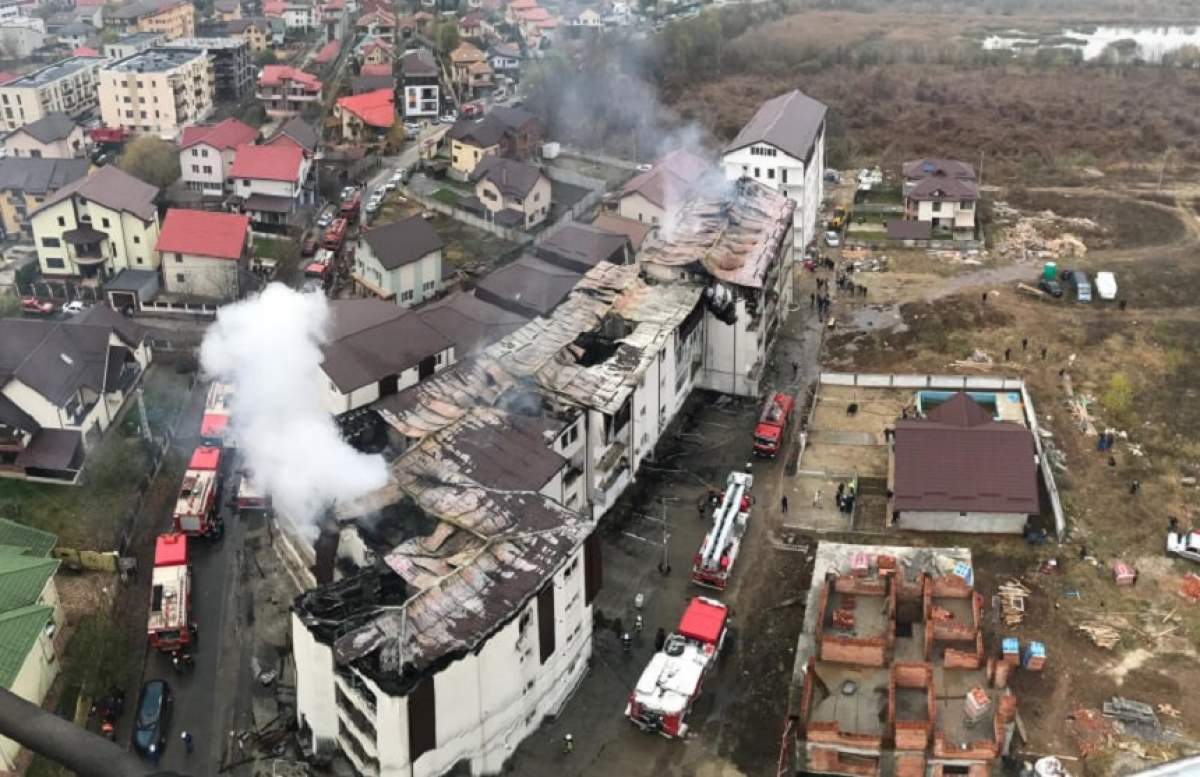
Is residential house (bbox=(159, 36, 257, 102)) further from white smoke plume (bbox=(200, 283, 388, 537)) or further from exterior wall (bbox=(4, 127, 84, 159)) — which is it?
white smoke plume (bbox=(200, 283, 388, 537))

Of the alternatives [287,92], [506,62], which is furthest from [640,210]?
[506,62]

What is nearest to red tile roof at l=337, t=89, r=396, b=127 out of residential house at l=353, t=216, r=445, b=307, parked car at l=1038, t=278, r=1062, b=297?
residential house at l=353, t=216, r=445, b=307

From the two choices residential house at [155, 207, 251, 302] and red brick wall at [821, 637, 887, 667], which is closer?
red brick wall at [821, 637, 887, 667]

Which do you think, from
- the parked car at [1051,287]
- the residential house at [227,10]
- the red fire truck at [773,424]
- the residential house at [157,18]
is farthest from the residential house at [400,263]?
the residential house at [227,10]

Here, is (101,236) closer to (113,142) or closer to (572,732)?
(113,142)

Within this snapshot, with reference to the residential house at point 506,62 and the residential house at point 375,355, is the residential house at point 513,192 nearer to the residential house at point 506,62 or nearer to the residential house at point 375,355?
the residential house at point 375,355

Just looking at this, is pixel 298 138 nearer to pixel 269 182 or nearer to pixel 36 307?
pixel 269 182
